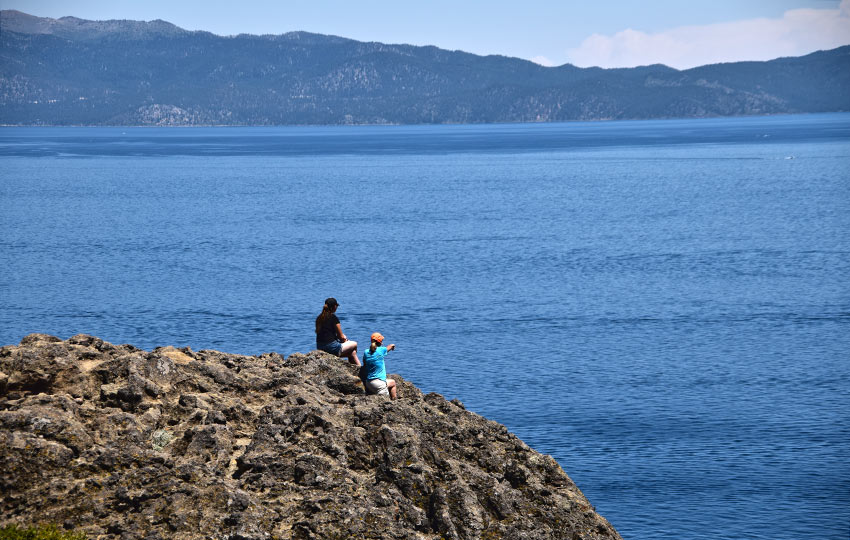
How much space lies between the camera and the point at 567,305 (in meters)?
59.4

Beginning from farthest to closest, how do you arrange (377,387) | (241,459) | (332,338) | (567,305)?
(567,305), (332,338), (377,387), (241,459)

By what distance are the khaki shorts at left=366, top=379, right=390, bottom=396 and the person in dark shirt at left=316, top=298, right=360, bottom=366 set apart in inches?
76.4

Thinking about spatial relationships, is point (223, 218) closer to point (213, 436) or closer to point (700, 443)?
point (700, 443)

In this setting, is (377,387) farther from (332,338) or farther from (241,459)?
(241,459)

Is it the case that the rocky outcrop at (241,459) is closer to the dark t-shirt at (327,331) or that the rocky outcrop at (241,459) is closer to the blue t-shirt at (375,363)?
the blue t-shirt at (375,363)

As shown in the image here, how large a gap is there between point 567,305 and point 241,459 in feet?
142

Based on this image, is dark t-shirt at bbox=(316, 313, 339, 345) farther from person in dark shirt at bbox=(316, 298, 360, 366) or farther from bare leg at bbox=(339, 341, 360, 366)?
bare leg at bbox=(339, 341, 360, 366)

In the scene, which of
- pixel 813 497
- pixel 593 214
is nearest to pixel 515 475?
pixel 813 497

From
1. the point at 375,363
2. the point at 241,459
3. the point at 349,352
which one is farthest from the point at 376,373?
the point at 241,459

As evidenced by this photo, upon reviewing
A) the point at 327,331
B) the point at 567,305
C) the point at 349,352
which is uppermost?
the point at 327,331

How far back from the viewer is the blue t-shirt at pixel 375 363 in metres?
21.3

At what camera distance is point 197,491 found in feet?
53.0

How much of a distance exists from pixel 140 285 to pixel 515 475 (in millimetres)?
52075

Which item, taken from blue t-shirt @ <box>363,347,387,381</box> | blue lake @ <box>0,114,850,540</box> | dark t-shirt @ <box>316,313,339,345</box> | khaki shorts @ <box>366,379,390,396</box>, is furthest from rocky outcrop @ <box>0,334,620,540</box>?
blue lake @ <box>0,114,850,540</box>
